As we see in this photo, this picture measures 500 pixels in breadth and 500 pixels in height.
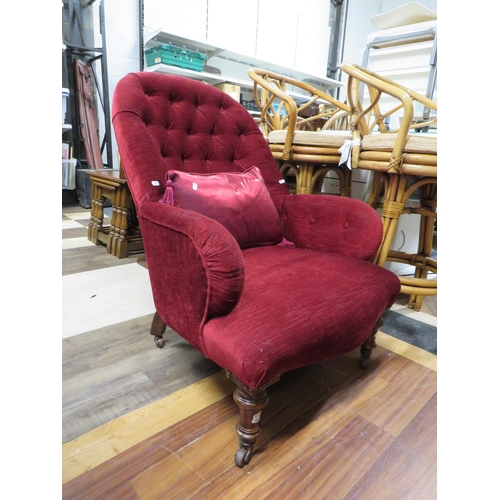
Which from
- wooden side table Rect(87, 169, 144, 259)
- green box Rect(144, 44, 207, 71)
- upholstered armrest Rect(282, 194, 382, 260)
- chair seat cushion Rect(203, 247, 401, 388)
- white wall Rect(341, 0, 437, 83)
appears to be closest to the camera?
chair seat cushion Rect(203, 247, 401, 388)

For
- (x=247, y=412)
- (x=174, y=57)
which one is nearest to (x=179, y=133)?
(x=247, y=412)

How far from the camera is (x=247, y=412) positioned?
2.59 ft

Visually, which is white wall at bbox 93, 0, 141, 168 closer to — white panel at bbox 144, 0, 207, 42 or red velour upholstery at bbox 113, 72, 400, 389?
white panel at bbox 144, 0, 207, 42

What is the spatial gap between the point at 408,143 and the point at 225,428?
1.10 meters

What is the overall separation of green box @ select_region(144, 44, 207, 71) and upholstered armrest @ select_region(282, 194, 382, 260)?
2.66 meters

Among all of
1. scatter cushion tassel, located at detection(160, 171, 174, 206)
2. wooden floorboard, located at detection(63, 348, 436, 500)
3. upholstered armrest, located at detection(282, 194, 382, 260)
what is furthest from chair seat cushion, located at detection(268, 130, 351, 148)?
wooden floorboard, located at detection(63, 348, 436, 500)

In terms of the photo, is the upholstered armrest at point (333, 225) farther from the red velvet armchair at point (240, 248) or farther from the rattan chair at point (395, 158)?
the rattan chair at point (395, 158)

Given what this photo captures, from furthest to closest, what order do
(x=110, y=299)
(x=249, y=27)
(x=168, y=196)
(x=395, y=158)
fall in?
(x=249, y=27) < (x=110, y=299) < (x=395, y=158) < (x=168, y=196)

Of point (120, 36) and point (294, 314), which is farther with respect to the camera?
point (120, 36)

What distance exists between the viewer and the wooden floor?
0.77m

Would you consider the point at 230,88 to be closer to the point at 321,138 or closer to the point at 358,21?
the point at 321,138

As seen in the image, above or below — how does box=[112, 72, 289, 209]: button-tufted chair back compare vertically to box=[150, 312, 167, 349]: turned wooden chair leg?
above
